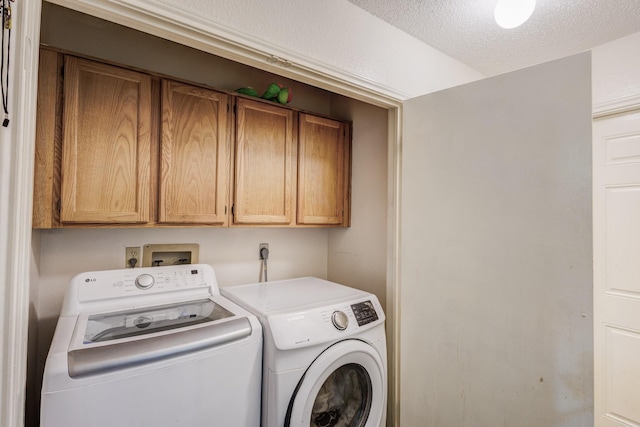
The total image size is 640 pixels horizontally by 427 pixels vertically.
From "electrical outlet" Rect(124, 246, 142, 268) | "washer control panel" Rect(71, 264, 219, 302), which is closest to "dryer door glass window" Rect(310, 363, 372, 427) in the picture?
"washer control panel" Rect(71, 264, 219, 302)

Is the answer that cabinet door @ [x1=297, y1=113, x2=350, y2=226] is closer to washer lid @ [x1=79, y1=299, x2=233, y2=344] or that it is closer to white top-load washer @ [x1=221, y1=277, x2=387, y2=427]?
white top-load washer @ [x1=221, y1=277, x2=387, y2=427]

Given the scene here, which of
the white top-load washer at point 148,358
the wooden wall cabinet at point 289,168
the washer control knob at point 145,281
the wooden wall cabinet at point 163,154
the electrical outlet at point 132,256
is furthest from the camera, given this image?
the wooden wall cabinet at point 289,168

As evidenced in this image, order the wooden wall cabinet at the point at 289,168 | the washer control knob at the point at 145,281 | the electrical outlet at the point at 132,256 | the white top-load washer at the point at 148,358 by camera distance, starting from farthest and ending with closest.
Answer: the wooden wall cabinet at the point at 289,168
the electrical outlet at the point at 132,256
the washer control knob at the point at 145,281
the white top-load washer at the point at 148,358

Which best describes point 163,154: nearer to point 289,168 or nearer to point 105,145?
point 105,145

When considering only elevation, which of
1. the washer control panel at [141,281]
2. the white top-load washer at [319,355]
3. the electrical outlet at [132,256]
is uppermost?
the electrical outlet at [132,256]

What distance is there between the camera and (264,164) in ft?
5.96

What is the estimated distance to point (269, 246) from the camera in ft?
7.05

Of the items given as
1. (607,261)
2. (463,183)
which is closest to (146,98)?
(463,183)

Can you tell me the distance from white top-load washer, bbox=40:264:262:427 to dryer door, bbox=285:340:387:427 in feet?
1.09

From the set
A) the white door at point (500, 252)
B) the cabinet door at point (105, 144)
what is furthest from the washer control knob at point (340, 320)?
the cabinet door at point (105, 144)

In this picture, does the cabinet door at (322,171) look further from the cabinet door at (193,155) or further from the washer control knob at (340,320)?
the washer control knob at (340,320)

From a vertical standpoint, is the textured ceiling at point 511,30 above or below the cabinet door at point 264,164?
above

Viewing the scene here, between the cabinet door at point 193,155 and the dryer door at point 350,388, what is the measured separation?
2.93 ft

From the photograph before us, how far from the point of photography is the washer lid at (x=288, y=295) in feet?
4.78
